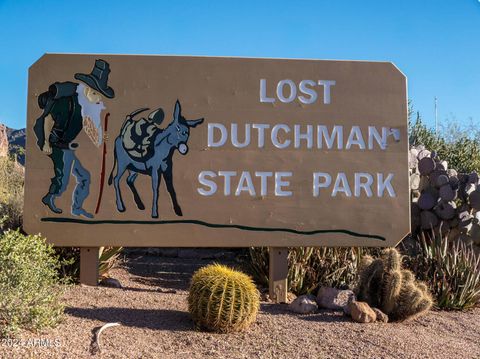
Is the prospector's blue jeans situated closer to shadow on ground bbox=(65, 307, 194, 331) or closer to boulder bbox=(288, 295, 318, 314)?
shadow on ground bbox=(65, 307, 194, 331)

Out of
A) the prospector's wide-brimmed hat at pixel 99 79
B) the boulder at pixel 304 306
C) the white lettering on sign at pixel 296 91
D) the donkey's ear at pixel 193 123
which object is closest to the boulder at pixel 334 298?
the boulder at pixel 304 306

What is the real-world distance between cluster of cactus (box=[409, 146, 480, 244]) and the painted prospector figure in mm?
5705

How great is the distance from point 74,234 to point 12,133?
41.6 metres

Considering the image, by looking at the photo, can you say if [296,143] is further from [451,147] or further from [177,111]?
[451,147]

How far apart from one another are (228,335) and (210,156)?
2.80 m

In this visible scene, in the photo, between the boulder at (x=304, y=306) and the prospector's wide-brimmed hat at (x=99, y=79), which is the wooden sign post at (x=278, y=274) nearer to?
the boulder at (x=304, y=306)

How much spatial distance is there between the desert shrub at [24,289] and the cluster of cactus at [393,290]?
148 inches

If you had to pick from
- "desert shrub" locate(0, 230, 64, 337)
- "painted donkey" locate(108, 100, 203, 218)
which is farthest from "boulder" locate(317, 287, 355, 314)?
"desert shrub" locate(0, 230, 64, 337)

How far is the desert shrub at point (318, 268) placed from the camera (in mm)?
8234

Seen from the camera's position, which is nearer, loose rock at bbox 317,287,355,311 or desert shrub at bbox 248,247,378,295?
loose rock at bbox 317,287,355,311

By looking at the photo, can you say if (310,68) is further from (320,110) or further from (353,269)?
(353,269)

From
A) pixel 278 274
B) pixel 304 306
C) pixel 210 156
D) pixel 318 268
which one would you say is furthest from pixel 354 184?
pixel 210 156

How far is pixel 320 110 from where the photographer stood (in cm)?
796

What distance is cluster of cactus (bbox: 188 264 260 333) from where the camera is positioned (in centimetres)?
582
